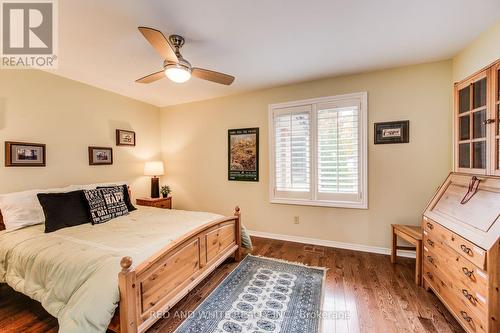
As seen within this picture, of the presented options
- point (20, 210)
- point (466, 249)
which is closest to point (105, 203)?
point (20, 210)

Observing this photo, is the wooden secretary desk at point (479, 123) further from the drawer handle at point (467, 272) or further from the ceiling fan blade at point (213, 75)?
the ceiling fan blade at point (213, 75)

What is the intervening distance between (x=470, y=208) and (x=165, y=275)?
2550mm

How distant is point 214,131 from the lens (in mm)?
4109

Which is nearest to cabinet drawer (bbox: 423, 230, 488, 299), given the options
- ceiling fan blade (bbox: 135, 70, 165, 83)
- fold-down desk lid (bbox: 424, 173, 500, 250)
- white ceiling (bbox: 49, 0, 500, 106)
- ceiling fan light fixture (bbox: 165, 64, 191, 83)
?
fold-down desk lid (bbox: 424, 173, 500, 250)

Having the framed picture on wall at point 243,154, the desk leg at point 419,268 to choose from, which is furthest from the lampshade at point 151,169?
the desk leg at point 419,268

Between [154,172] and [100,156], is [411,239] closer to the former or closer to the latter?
[154,172]

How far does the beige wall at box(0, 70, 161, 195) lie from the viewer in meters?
2.54

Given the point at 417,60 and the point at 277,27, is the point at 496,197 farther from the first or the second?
the point at 277,27

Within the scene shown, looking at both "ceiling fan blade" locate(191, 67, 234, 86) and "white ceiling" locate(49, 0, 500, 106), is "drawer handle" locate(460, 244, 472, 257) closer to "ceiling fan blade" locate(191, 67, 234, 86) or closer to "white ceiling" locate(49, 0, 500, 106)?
"white ceiling" locate(49, 0, 500, 106)

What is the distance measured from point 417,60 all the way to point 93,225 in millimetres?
4375

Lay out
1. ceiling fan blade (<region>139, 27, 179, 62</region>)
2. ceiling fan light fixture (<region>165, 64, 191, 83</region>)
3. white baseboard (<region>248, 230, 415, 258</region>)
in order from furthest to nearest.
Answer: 1. white baseboard (<region>248, 230, 415, 258</region>)
2. ceiling fan light fixture (<region>165, 64, 191, 83</region>)
3. ceiling fan blade (<region>139, 27, 179, 62</region>)

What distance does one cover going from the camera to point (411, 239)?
2.37 metres

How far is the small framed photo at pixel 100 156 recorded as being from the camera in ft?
10.9

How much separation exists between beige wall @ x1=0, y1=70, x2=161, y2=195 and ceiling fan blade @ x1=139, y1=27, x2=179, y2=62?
7.22ft
